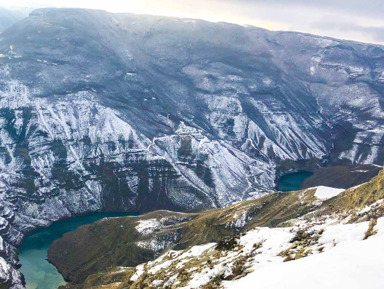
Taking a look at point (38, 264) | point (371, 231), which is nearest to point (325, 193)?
point (371, 231)

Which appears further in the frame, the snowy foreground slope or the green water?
the green water

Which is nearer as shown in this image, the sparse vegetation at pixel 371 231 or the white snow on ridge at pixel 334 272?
the white snow on ridge at pixel 334 272

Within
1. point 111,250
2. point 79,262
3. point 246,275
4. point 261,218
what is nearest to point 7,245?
point 79,262

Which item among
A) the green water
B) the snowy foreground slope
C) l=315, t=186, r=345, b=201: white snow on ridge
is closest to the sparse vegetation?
the snowy foreground slope

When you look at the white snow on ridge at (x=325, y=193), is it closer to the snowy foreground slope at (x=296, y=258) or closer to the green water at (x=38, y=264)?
the snowy foreground slope at (x=296, y=258)

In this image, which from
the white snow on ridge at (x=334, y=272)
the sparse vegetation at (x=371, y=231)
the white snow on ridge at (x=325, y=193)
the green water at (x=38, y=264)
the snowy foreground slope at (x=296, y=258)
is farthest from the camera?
the green water at (x=38, y=264)

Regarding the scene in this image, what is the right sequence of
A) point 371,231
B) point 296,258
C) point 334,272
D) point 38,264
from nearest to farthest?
point 334,272, point 296,258, point 371,231, point 38,264

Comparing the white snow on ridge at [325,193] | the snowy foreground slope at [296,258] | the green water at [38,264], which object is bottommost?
the green water at [38,264]

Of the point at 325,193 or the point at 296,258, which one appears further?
the point at 325,193

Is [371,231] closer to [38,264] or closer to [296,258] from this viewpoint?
[296,258]

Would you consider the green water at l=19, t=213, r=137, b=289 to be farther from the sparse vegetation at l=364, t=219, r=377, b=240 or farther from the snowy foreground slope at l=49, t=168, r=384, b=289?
the sparse vegetation at l=364, t=219, r=377, b=240

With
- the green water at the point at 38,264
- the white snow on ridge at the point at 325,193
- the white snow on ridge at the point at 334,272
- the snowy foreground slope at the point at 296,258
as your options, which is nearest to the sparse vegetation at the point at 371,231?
the snowy foreground slope at the point at 296,258

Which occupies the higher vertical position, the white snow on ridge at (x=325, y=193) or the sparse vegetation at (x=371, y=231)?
the sparse vegetation at (x=371, y=231)
